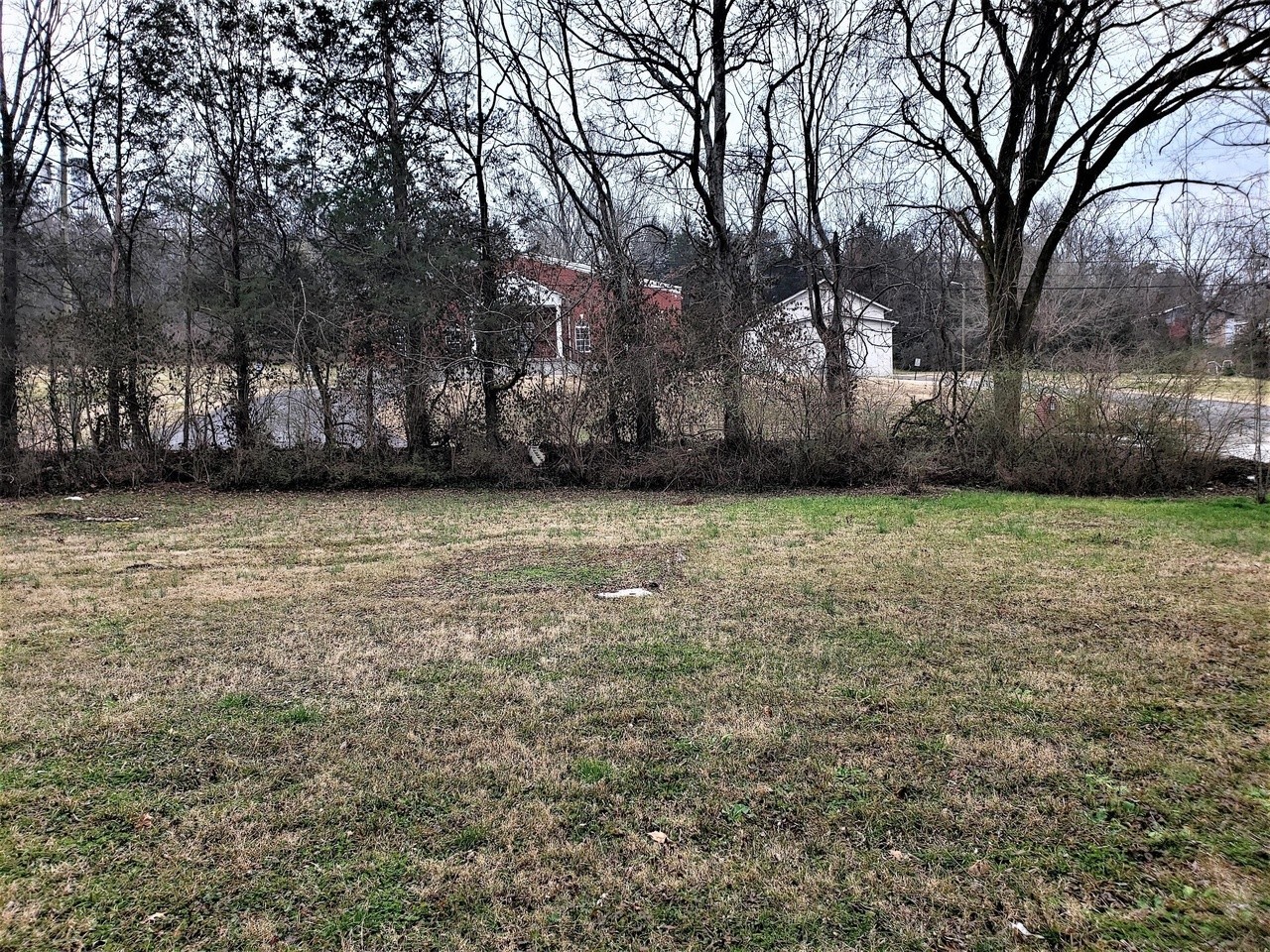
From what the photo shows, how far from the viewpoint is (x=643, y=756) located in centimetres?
318

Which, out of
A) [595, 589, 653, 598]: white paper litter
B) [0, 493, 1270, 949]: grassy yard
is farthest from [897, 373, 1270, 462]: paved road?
[595, 589, 653, 598]: white paper litter

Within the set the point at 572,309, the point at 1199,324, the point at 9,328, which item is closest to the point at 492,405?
the point at 572,309

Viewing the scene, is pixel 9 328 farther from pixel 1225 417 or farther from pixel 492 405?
pixel 1225 417

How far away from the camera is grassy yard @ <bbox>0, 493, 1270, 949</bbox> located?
2.24 meters

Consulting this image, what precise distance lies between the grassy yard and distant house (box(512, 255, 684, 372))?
616 cm

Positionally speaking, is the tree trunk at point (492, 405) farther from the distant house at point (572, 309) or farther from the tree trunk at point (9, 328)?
the tree trunk at point (9, 328)

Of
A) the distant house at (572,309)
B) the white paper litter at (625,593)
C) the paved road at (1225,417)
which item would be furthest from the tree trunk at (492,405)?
the paved road at (1225,417)

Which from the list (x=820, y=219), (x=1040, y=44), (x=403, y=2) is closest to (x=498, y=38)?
(x=403, y=2)

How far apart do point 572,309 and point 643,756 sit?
9.86 metres

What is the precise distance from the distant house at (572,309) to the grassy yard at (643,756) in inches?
242

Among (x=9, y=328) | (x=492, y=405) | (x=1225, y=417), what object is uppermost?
(x=9, y=328)

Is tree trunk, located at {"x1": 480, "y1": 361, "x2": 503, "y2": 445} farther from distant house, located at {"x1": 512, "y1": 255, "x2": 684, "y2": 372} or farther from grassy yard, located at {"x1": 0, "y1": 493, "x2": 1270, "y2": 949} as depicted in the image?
grassy yard, located at {"x1": 0, "y1": 493, "x2": 1270, "y2": 949}

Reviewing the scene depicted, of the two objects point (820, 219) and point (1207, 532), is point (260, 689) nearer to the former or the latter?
point (1207, 532)

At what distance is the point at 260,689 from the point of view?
3945 mm
